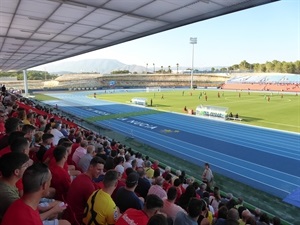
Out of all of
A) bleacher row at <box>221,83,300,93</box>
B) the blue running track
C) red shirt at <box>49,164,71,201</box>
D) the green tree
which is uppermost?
the green tree

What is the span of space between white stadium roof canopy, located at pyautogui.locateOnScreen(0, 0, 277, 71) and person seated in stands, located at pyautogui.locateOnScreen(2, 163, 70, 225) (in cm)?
561

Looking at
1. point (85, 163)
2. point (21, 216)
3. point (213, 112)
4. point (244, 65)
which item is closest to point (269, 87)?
point (213, 112)

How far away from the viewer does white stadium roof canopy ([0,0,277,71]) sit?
6879 mm

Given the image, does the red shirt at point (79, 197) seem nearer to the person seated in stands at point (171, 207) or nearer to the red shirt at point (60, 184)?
the red shirt at point (60, 184)

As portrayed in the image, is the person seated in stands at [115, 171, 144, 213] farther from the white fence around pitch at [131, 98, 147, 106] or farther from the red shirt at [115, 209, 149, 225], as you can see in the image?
the white fence around pitch at [131, 98, 147, 106]

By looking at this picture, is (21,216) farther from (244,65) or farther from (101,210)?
(244,65)

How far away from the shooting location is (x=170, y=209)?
456cm

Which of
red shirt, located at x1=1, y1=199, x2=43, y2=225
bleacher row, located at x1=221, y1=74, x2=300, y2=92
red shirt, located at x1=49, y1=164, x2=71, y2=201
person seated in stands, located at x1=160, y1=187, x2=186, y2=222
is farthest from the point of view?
bleacher row, located at x1=221, y1=74, x2=300, y2=92

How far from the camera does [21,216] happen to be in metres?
2.18

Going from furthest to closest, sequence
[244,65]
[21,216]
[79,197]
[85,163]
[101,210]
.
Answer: [244,65]
[85,163]
[79,197]
[101,210]
[21,216]

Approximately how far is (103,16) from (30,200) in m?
7.29

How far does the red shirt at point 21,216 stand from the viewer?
7.12 feet

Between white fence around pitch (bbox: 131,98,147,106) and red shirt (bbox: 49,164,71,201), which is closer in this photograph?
red shirt (bbox: 49,164,71,201)

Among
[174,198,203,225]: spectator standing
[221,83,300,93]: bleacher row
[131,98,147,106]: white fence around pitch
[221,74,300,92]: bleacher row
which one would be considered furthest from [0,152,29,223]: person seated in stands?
[221,74,300,92]: bleacher row
